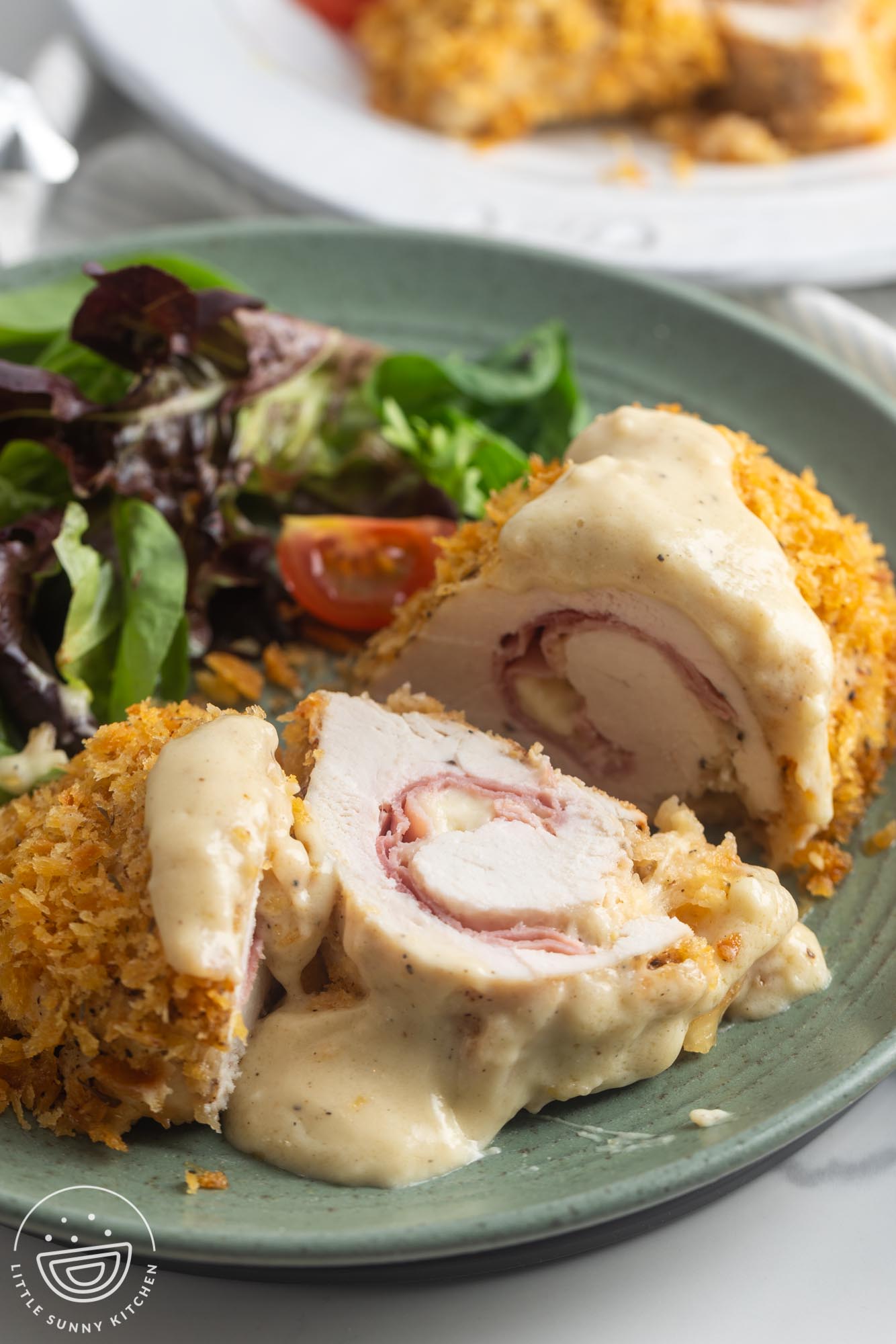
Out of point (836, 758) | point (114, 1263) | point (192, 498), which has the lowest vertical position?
point (114, 1263)

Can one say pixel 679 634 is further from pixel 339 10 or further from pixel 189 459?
pixel 339 10

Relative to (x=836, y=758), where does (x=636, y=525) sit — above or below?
above

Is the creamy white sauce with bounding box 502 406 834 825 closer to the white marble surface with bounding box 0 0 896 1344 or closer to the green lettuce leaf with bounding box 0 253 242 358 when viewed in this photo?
the white marble surface with bounding box 0 0 896 1344

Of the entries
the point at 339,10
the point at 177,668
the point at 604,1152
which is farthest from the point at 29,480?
the point at 339,10

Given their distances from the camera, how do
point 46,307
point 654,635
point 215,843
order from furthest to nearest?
point 46,307
point 654,635
point 215,843

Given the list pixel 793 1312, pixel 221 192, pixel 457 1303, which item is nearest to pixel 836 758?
pixel 793 1312

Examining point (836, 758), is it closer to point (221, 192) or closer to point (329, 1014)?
point (329, 1014)
